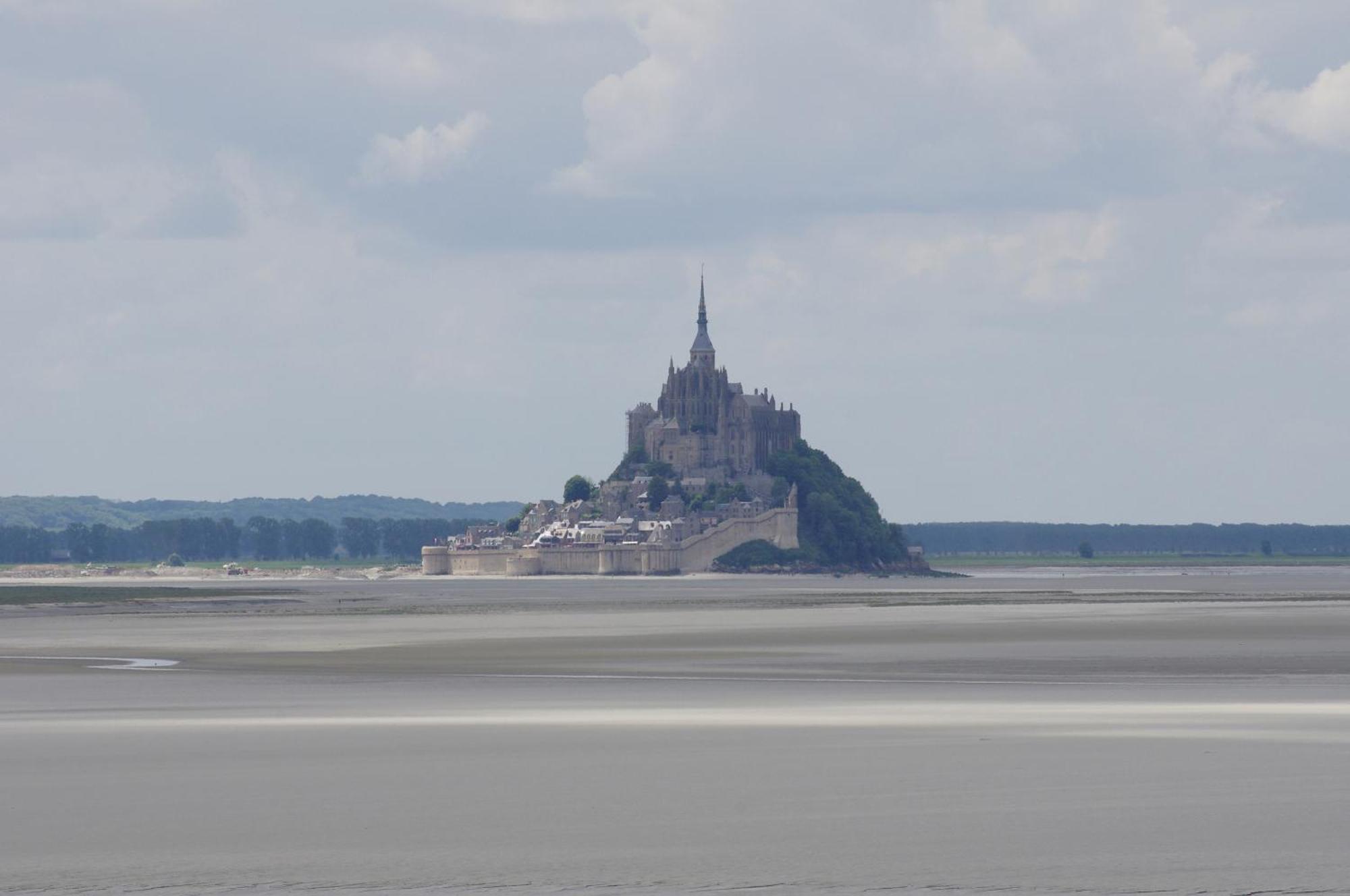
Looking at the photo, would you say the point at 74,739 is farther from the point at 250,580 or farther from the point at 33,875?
the point at 250,580

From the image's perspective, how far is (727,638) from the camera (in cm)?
5250

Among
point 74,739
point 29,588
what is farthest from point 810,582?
point 74,739

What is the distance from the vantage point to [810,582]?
589 ft

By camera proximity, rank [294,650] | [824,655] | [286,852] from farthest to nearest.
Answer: [294,650], [824,655], [286,852]

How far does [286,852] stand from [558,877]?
234 centimetres

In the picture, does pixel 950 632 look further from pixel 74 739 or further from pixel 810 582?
pixel 810 582

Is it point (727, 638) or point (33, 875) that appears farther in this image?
point (727, 638)

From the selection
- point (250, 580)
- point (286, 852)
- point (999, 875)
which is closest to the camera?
point (999, 875)

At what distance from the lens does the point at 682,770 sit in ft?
64.1

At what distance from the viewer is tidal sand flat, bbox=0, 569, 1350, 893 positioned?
13.9 m

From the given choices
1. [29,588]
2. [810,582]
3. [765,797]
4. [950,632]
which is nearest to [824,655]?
[950,632]

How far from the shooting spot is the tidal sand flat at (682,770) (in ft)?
45.5

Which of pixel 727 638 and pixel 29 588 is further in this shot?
pixel 29 588

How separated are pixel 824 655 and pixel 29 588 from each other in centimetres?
9115
